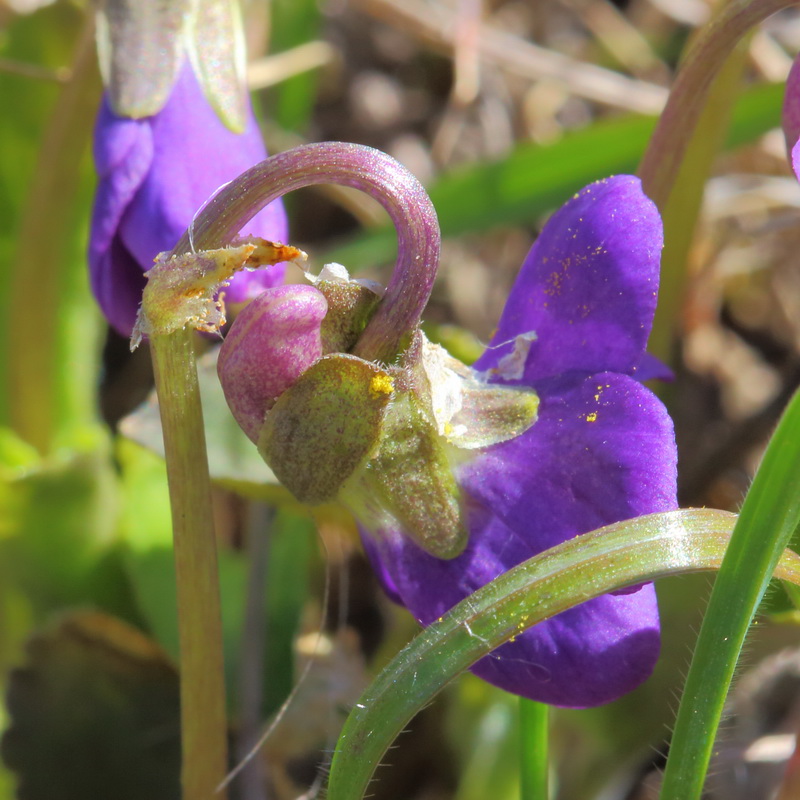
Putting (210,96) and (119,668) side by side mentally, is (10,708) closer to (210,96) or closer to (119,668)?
(119,668)

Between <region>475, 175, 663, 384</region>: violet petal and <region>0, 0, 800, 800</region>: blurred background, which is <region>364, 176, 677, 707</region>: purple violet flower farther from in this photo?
<region>0, 0, 800, 800</region>: blurred background

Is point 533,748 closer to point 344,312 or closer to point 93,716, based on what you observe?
point 344,312

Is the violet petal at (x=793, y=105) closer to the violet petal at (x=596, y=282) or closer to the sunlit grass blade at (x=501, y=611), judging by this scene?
the violet petal at (x=596, y=282)

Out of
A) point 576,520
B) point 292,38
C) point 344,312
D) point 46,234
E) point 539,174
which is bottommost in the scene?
point 576,520

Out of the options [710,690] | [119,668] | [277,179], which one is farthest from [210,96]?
[710,690]

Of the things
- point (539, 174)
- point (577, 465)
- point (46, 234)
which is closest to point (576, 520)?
point (577, 465)
